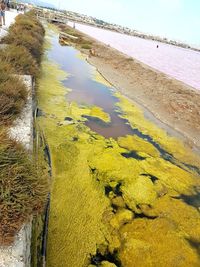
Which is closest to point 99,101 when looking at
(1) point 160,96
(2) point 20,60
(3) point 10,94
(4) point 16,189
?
(2) point 20,60

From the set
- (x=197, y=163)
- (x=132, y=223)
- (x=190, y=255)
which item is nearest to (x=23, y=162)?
(x=132, y=223)

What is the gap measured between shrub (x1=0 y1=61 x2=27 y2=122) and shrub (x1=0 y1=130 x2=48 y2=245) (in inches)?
80.9

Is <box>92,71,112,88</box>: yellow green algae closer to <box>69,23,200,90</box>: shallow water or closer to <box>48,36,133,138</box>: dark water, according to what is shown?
<box>48,36,133,138</box>: dark water

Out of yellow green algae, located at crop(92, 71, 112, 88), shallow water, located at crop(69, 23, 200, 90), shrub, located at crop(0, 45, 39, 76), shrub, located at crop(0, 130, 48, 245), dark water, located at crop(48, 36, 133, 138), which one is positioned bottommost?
shallow water, located at crop(69, 23, 200, 90)

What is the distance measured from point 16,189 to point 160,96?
1359cm

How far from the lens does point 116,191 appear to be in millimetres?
6520

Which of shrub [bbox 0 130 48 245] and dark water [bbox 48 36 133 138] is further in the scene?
dark water [bbox 48 36 133 138]

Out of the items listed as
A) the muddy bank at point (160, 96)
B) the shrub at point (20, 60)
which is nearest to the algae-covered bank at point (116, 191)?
the shrub at point (20, 60)

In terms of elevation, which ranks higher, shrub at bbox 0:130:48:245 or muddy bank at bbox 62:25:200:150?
shrub at bbox 0:130:48:245

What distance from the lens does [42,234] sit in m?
4.66

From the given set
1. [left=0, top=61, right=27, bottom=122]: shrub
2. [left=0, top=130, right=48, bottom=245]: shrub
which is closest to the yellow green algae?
[left=0, top=61, right=27, bottom=122]: shrub

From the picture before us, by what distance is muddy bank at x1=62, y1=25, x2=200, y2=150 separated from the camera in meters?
12.3

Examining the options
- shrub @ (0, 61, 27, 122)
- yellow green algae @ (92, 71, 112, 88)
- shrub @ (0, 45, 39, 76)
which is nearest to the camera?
shrub @ (0, 61, 27, 122)

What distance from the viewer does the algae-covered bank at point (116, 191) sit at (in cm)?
489
